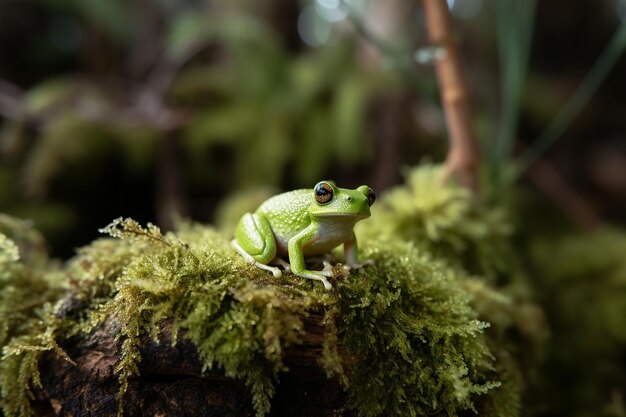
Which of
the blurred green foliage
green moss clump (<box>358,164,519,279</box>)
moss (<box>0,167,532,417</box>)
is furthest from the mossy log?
the blurred green foliage

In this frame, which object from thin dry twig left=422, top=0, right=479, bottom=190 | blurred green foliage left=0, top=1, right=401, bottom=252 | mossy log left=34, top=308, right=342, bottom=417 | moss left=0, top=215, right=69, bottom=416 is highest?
blurred green foliage left=0, top=1, right=401, bottom=252

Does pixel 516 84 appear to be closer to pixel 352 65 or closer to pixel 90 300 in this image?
pixel 352 65

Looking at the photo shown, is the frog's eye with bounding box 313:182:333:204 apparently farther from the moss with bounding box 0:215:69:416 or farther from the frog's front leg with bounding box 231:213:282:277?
the moss with bounding box 0:215:69:416

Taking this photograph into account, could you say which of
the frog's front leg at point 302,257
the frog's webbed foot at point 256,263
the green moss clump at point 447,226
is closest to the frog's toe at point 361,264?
the frog's front leg at point 302,257

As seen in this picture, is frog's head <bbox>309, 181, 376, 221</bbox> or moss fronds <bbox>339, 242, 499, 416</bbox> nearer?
moss fronds <bbox>339, 242, 499, 416</bbox>

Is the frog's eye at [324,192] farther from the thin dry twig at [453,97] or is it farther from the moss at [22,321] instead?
the thin dry twig at [453,97]

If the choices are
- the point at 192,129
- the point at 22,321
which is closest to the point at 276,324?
the point at 22,321
